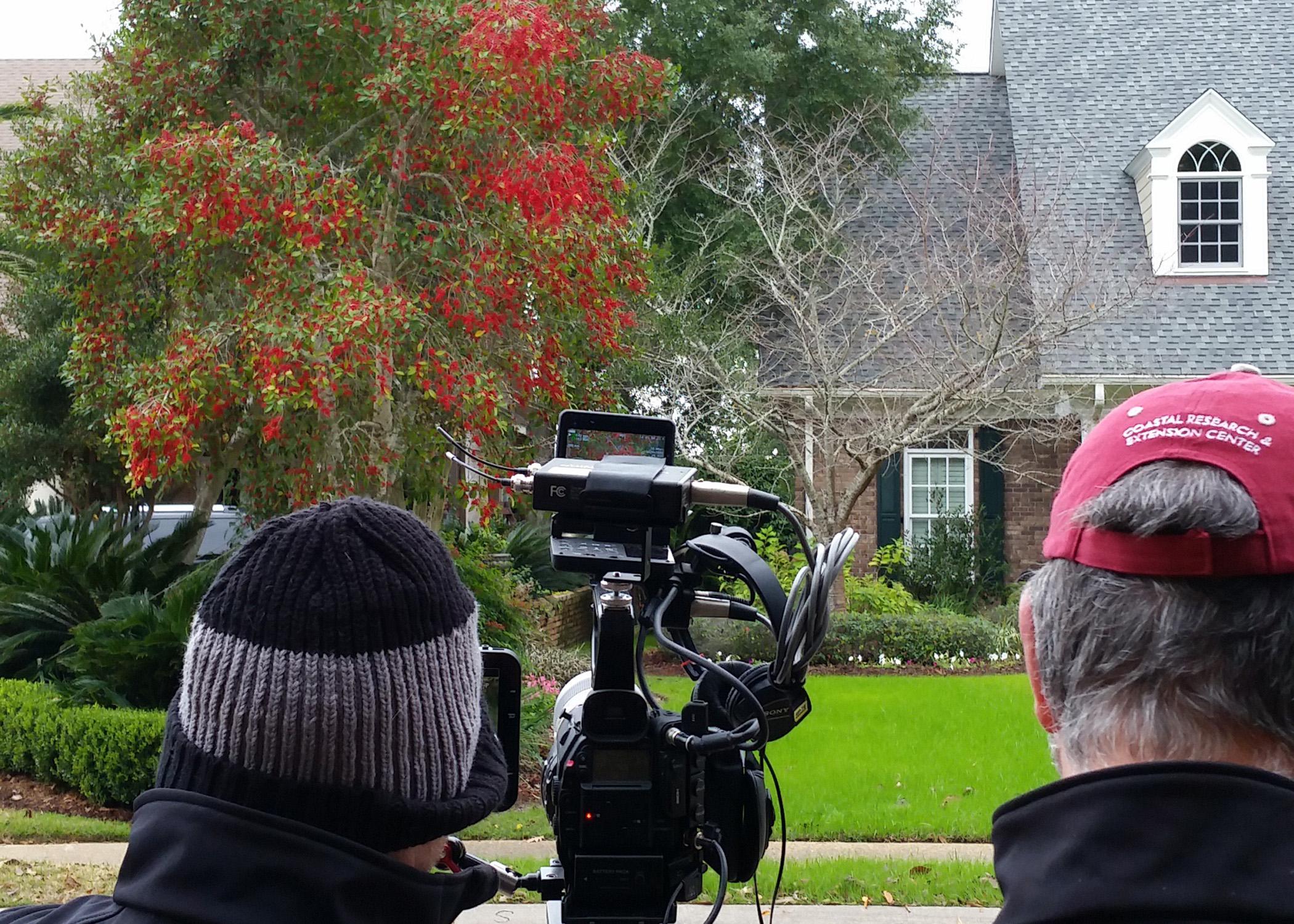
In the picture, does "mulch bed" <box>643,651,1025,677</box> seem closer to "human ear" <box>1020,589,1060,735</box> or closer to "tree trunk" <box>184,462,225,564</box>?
"tree trunk" <box>184,462,225,564</box>

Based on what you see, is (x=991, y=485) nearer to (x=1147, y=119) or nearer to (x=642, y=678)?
(x=1147, y=119)

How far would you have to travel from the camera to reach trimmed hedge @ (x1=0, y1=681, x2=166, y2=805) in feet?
21.9

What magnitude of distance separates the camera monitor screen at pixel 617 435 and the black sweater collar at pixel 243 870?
123 cm

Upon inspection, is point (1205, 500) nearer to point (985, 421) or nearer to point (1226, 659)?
point (1226, 659)

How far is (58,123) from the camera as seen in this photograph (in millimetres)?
9086

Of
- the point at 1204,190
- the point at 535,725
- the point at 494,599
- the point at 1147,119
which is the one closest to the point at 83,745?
the point at 535,725

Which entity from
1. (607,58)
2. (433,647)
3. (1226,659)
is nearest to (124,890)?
(433,647)

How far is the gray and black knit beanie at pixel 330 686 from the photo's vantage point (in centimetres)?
129

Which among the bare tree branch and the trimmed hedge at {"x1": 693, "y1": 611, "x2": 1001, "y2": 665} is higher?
the bare tree branch

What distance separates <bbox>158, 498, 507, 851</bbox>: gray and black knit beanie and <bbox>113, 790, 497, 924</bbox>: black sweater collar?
0.06m

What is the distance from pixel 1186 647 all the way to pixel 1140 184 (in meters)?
16.5

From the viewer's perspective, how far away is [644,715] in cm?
225

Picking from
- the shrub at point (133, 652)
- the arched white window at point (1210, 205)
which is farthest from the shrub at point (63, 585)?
the arched white window at point (1210, 205)

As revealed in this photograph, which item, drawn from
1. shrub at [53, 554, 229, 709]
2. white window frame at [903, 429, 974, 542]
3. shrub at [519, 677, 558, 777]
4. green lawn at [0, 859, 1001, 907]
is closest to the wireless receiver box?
green lawn at [0, 859, 1001, 907]
